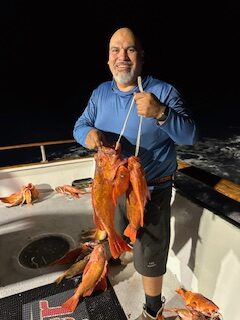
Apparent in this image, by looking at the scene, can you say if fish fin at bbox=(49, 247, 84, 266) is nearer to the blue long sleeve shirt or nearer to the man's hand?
the blue long sleeve shirt

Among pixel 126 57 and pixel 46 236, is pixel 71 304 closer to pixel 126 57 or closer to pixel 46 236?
pixel 46 236

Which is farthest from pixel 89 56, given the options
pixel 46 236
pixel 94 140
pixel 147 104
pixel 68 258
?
pixel 147 104

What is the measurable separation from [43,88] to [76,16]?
23281 mm

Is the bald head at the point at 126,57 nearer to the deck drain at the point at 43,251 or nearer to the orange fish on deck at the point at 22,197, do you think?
the deck drain at the point at 43,251

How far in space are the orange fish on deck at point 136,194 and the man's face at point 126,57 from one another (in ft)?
2.19

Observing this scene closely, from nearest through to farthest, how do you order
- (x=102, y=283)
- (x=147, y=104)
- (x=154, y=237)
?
(x=147, y=104), (x=154, y=237), (x=102, y=283)

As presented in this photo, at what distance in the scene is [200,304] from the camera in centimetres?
199

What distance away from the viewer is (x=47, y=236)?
3086 millimetres

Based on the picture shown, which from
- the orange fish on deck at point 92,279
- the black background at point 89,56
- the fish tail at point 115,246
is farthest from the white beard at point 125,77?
the black background at point 89,56

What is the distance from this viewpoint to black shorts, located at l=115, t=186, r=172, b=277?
1.90 metres

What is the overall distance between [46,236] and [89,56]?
176 feet

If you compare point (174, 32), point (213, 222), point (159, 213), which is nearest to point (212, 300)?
point (213, 222)

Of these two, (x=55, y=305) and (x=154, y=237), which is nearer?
(x=154, y=237)

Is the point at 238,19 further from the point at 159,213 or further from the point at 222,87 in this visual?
the point at 159,213
